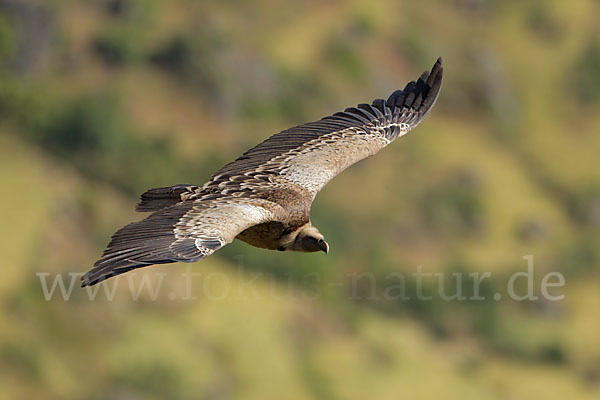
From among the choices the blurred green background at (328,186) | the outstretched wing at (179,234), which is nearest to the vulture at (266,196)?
the outstretched wing at (179,234)

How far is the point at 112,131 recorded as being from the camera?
80000 millimetres

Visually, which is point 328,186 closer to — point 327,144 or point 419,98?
point 419,98

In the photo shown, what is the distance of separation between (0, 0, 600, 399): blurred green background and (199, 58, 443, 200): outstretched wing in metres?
37.9

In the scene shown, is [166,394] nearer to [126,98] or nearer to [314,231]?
[126,98]

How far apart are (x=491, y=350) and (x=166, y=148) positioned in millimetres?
21351

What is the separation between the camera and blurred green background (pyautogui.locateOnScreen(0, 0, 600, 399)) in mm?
64875

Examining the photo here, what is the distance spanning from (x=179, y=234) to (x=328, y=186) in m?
56.8

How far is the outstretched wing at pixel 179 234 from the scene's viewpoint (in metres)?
18.0

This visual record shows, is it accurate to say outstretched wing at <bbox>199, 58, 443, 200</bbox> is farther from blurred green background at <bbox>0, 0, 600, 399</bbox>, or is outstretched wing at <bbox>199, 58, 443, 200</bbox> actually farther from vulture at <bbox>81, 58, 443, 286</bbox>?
blurred green background at <bbox>0, 0, 600, 399</bbox>

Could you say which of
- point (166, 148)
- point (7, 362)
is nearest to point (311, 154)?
point (7, 362)

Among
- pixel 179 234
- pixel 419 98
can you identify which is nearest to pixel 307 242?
pixel 179 234

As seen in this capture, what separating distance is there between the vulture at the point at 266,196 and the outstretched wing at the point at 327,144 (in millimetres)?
16

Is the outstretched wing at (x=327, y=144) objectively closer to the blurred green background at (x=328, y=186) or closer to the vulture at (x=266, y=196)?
the vulture at (x=266, y=196)

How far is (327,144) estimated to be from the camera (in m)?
23.3
